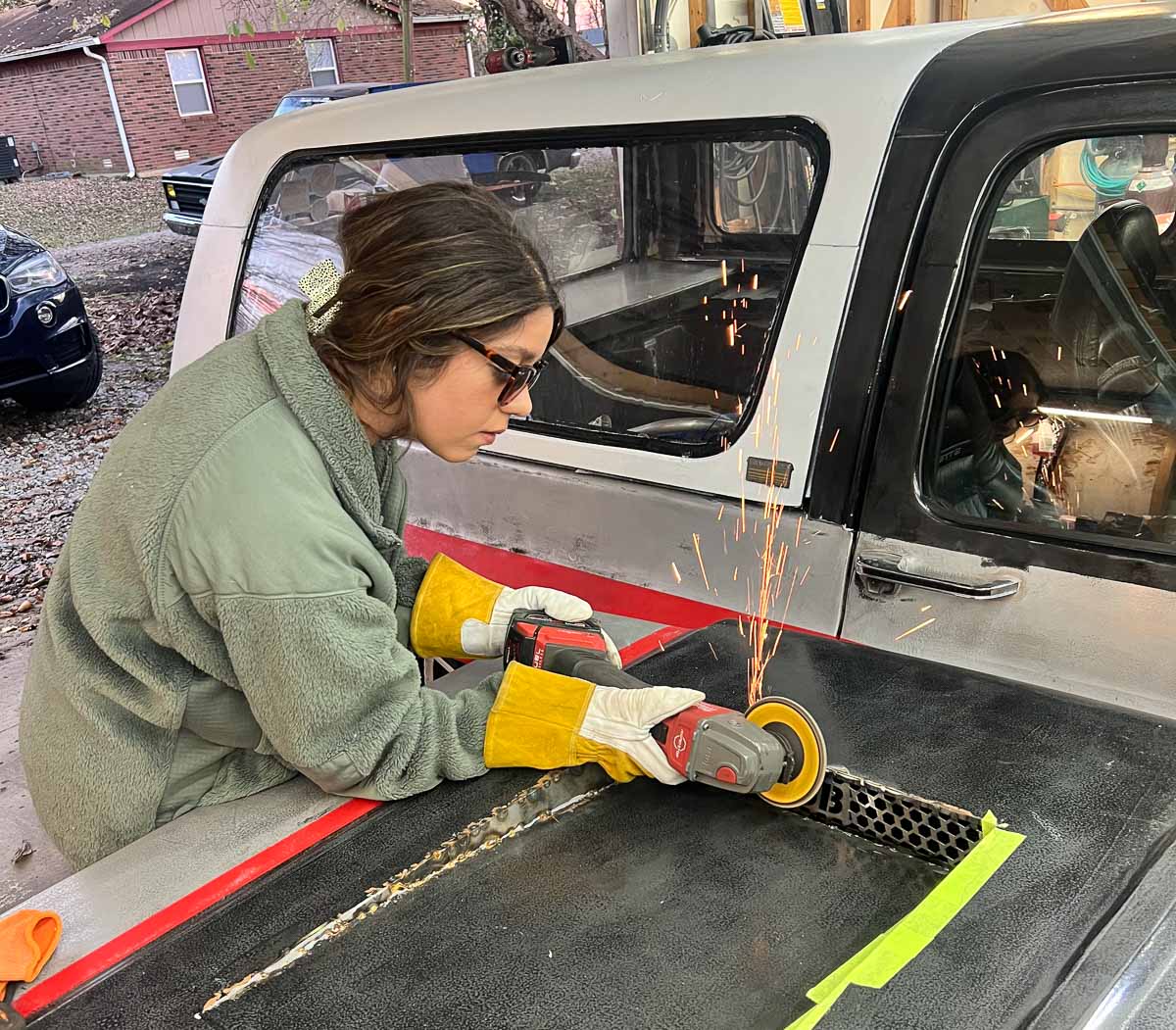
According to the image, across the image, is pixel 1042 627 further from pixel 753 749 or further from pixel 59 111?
pixel 59 111

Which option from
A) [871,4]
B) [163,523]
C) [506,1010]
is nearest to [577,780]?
[506,1010]

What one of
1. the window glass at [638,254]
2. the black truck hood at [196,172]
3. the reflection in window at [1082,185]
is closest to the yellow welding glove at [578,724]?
the window glass at [638,254]

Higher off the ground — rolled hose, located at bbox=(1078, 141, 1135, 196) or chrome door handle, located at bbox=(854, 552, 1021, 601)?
rolled hose, located at bbox=(1078, 141, 1135, 196)

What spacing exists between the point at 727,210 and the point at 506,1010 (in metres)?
1.80

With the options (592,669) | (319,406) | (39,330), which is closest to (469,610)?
(592,669)

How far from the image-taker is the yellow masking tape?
43.3 inches

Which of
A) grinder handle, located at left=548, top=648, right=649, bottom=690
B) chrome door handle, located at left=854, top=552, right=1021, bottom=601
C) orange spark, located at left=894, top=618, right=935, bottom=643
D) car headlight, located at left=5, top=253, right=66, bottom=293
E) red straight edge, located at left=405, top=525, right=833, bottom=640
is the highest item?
chrome door handle, located at left=854, top=552, right=1021, bottom=601

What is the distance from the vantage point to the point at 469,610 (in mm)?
1987

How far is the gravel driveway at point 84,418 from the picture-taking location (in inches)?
229

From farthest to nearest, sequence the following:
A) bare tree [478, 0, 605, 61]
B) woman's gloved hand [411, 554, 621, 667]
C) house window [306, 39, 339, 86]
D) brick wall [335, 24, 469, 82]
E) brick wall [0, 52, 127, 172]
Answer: house window [306, 39, 339, 86], brick wall [335, 24, 469, 82], brick wall [0, 52, 127, 172], bare tree [478, 0, 605, 61], woman's gloved hand [411, 554, 621, 667]

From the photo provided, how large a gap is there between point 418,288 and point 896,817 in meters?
1.01

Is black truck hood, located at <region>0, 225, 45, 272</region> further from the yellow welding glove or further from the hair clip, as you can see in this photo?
the yellow welding glove

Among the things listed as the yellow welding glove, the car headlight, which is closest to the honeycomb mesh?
the yellow welding glove

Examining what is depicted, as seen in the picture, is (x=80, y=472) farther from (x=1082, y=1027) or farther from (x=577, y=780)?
(x=1082, y=1027)
